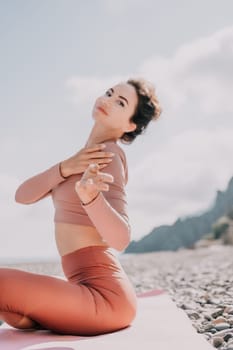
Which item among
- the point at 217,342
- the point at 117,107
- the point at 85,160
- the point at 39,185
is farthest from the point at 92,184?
the point at 217,342

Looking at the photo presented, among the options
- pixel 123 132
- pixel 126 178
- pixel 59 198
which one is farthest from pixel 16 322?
pixel 123 132

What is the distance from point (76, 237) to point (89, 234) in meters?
0.08

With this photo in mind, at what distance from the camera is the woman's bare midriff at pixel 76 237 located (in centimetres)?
338

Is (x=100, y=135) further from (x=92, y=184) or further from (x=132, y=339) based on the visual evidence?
(x=132, y=339)

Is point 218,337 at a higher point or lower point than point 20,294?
lower

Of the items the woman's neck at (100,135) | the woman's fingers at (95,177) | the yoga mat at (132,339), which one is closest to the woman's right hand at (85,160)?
the woman's neck at (100,135)

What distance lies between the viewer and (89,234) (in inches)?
133

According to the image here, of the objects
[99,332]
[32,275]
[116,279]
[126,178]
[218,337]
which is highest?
[126,178]

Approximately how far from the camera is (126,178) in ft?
12.1

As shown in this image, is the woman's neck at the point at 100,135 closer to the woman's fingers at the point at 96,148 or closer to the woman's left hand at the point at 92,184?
the woman's fingers at the point at 96,148

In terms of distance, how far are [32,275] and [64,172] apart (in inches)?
26.1

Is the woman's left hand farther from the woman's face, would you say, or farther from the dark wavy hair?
the dark wavy hair

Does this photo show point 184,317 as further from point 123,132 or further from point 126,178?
point 123,132

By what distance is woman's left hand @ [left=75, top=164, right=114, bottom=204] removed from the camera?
120 inches
